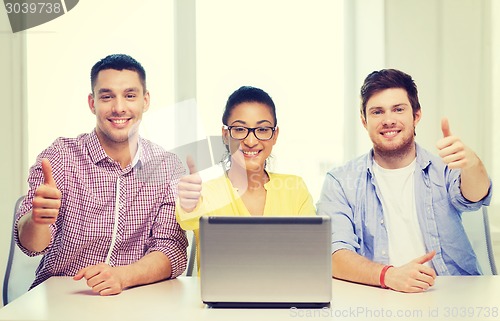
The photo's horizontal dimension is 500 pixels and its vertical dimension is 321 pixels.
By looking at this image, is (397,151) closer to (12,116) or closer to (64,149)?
(64,149)

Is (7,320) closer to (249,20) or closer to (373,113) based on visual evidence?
(373,113)

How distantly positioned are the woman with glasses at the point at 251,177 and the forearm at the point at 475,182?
1.63ft

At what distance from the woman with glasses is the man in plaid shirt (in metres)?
0.16

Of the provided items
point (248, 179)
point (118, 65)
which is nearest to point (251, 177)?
point (248, 179)

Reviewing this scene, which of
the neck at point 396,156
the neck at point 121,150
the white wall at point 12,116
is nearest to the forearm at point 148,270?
the neck at point 121,150

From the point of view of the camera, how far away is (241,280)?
1386mm

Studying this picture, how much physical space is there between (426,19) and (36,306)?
216cm

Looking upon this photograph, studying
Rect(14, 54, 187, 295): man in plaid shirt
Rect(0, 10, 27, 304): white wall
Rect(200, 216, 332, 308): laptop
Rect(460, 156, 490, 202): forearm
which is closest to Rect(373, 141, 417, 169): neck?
Rect(460, 156, 490, 202): forearm

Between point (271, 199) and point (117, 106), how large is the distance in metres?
0.65

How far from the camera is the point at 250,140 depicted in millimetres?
2064

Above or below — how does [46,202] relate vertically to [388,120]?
below

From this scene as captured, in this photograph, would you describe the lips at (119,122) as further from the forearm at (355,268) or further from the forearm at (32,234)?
the forearm at (355,268)

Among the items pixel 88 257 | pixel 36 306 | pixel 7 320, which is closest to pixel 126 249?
pixel 88 257

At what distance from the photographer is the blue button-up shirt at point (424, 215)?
204cm
